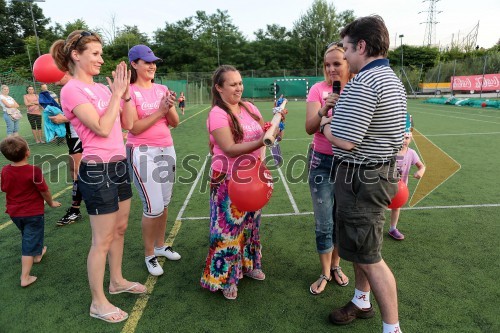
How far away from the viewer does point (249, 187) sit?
259 centimetres

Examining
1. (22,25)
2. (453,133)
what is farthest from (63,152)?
(22,25)

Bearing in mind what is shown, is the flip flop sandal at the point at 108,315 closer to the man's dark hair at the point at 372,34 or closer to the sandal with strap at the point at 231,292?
the sandal with strap at the point at 231,292

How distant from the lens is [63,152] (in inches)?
402

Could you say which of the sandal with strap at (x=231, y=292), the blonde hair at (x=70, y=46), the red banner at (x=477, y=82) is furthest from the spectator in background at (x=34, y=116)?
the red banner at (x=477, y=82)

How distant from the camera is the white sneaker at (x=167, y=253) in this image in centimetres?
379

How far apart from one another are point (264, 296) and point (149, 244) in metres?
1.32

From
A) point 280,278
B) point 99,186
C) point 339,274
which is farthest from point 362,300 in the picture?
point 99,186

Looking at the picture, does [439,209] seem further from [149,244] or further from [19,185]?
[19,185]

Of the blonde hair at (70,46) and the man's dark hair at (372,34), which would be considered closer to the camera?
the man's dark hair at (372,34)

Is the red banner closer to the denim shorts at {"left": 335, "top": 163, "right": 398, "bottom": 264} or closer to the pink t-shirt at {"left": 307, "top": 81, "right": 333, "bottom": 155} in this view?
the pink t-shirt at {"left": 307, "top": 81, "right": 333, "bottom": 155}

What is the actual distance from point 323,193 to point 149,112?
181cm

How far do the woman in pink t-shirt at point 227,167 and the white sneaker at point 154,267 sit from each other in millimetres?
627

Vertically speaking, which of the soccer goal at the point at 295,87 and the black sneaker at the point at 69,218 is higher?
the soccer goal at the point at 295,87

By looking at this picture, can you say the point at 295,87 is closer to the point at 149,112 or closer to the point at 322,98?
the point at 149,112
